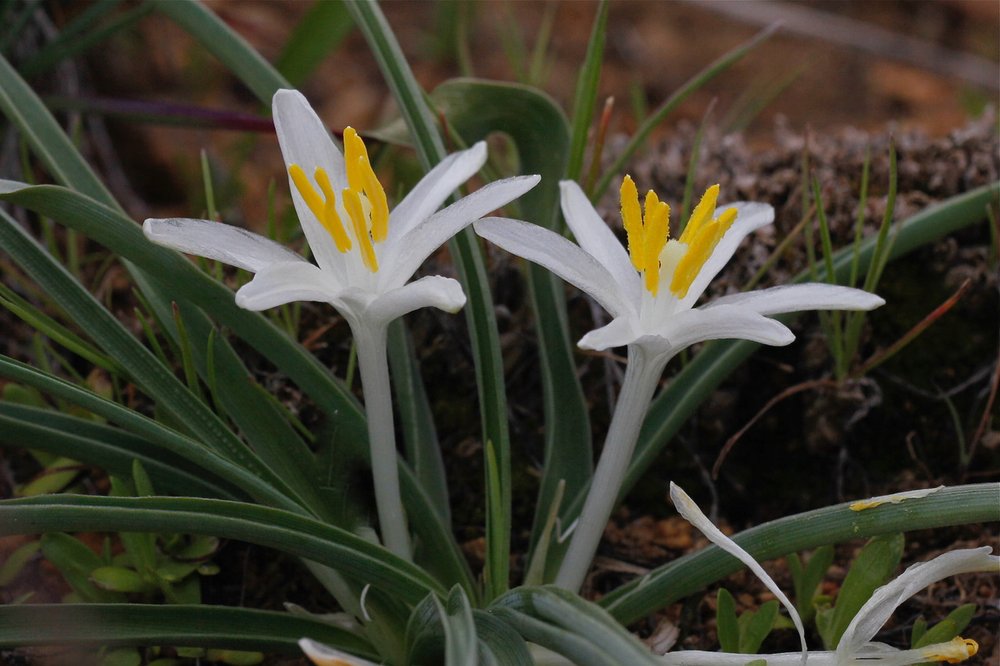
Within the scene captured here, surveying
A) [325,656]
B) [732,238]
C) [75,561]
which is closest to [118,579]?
[75,561]

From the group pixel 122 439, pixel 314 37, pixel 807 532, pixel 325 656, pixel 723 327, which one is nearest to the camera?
pixel 325 656

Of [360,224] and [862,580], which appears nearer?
[360,224]

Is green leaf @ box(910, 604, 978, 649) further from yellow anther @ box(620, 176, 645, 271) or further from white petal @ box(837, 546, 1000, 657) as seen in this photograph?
yellow anther @ box(620, 176, 645, 271)

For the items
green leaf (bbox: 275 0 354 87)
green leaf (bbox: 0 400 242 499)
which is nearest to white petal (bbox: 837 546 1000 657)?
green leaf (bbox: 0 400 242 499)

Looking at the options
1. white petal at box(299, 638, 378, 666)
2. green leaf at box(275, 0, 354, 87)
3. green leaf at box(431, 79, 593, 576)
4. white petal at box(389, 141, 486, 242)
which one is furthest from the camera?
green leaf at box(275, 0, 354, 87)

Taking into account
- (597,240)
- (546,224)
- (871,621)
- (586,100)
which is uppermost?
(586,100)

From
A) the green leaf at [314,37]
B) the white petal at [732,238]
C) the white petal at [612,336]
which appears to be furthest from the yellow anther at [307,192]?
the green leaf at [314,37]

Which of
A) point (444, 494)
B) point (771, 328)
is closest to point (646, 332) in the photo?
point (771, 328)

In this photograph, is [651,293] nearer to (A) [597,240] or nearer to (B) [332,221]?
(A) [597,240]
